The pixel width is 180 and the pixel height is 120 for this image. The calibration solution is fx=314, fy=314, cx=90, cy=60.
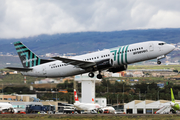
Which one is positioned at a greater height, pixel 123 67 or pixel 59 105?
pixel 123 67

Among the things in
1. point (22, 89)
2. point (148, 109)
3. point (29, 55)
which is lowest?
point (148, 109)

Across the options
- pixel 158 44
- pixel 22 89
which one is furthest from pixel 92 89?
pixel 158 44

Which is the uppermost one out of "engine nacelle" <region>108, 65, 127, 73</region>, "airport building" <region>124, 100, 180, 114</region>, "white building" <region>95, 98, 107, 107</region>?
"engine nacelle" <region>108, 65, 127, 73</region>

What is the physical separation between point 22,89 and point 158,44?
49774 mm

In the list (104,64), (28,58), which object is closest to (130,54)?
(104,64)

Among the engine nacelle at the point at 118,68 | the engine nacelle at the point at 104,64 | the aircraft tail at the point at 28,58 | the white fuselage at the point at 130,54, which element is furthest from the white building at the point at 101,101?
the engine nacelle at the point at 104,64

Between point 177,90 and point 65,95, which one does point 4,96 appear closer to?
point 65,95

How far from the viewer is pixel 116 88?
105 meters

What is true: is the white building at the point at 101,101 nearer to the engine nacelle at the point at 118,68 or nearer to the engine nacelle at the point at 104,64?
the engine nacelle at the point at 118,68

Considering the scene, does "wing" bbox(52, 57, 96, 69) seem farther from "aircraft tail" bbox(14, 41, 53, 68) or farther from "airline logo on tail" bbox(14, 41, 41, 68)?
"airline logo on tail" bbox(14, 41, 41, 68)

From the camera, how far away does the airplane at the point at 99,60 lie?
47.2m

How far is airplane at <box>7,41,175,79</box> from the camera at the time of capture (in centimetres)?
4725

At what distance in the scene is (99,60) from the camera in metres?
50.0

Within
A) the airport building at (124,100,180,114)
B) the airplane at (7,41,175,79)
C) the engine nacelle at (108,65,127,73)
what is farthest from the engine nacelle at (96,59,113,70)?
the airport building at (124,100,180,114)
